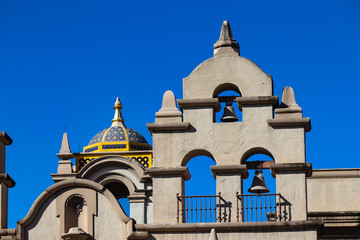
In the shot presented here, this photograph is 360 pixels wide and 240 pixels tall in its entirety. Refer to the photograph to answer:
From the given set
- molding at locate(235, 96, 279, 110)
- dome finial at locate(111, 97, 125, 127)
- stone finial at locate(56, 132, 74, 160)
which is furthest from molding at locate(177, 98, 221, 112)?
dome finial at locate(111, 97, 125, 127)

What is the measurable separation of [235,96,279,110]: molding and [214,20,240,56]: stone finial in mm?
1648

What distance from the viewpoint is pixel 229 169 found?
48.0 m

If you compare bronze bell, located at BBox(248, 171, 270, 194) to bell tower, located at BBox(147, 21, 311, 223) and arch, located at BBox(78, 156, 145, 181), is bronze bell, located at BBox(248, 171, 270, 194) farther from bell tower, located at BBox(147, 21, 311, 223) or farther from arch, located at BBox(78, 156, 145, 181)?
arch, located at BBox(78, 156, 145, 181)

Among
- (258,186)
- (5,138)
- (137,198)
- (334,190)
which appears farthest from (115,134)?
(258,186)

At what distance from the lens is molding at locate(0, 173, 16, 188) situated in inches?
1930

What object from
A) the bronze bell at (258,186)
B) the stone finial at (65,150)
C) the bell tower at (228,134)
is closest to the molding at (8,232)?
the bell tower at (228,134)

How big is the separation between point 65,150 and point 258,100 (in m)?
15.0

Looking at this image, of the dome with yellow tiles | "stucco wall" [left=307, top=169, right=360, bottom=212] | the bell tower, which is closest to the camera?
the bell tower

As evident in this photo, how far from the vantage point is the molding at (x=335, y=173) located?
5300 cm

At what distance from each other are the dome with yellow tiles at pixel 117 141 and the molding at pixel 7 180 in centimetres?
1320

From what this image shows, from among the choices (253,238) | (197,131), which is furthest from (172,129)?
(253,238)

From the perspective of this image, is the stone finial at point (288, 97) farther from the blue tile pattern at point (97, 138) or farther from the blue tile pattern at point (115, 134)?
the blue tile pattern at point (97, 138)

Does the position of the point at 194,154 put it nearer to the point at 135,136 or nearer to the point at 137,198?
the point at 137,198

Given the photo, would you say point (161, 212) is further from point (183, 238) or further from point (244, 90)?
point (244, 90)
